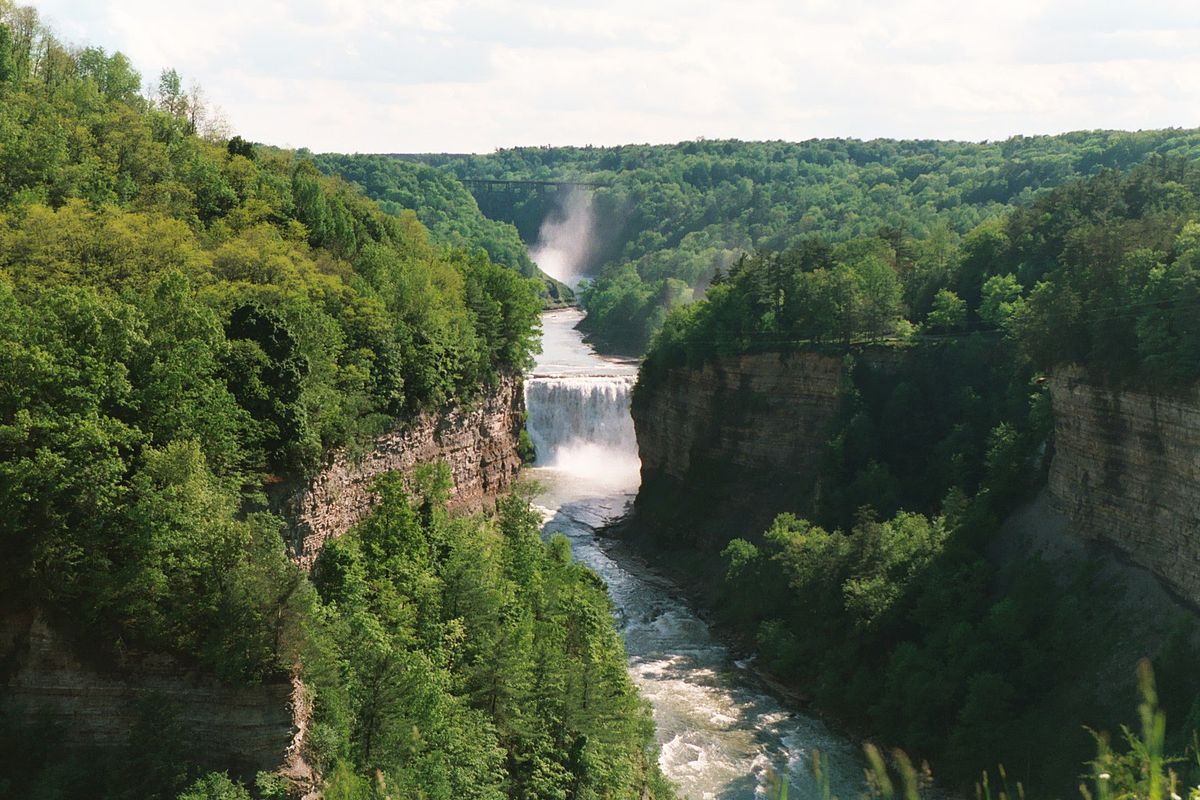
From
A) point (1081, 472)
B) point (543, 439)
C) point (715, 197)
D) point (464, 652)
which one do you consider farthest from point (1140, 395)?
point (715, 197)

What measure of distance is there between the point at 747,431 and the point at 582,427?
25.3m

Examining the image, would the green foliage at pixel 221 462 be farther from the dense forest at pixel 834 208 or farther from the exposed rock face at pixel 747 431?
the dense forest at pixel 834 208

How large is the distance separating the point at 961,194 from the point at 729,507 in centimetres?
8213

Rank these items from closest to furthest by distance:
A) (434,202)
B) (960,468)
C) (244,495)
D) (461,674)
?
1. (244,495)
2. (461,674)
3. (960,468)
4. (434,202)

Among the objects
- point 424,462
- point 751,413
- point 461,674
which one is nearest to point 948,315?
point 751,413

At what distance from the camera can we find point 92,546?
26344 millimetres

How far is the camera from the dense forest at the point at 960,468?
4444 cm

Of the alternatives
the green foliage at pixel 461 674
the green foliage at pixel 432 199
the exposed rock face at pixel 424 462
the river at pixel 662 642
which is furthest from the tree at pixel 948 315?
the green foliage at pixel 432 199

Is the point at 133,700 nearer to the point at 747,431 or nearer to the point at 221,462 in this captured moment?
the point at 221,462

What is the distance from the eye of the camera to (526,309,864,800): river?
44594mm

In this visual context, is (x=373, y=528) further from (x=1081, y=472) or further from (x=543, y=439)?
(x=543, y=439)

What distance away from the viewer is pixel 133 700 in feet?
83.8

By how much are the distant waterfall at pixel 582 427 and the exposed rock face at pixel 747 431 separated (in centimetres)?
1564

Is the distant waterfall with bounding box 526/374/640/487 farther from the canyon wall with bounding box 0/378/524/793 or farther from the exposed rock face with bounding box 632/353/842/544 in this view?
the canyon wall with bounding box 0/378/524/793
